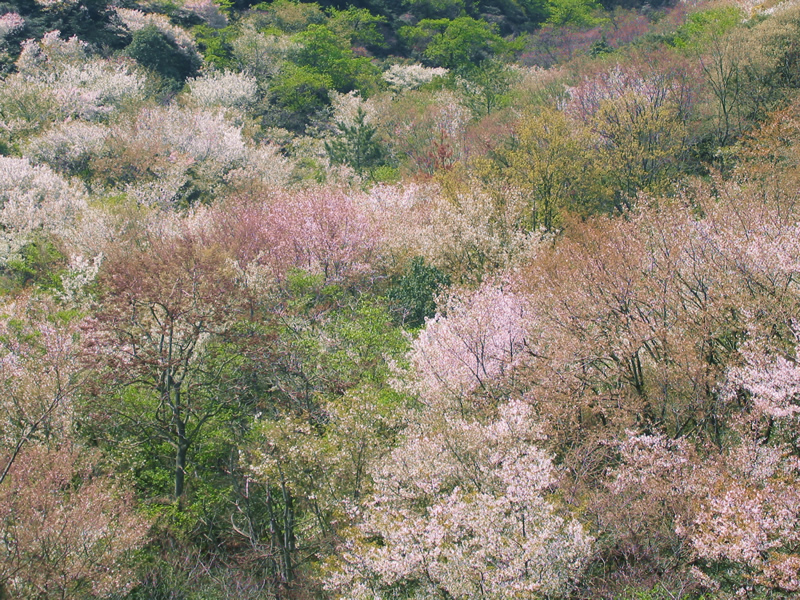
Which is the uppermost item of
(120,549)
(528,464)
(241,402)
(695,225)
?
(695,225)

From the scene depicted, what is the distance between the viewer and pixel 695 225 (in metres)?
17.8

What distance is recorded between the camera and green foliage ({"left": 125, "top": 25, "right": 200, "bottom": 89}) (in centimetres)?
5372

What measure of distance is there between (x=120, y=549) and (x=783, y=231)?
18447 millimetres

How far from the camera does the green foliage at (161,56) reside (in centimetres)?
5372

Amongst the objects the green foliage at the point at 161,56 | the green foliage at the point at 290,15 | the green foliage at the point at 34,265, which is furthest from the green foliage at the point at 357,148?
the green foliage at the point at 290,15

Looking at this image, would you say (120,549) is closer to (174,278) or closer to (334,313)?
(174,278)

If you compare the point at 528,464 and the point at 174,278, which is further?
the point at 174,278

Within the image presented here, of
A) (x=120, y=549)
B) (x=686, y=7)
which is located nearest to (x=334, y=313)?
(x=120, y=549)

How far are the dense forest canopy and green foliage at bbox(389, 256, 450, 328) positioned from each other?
0.12m

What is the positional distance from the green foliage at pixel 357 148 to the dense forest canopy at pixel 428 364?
3656 millimetres

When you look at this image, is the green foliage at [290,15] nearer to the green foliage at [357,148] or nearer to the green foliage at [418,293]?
the green foliage at [357,148]

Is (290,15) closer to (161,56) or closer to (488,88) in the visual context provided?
(161,56)

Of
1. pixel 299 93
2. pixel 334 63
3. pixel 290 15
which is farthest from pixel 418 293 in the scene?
pixel 290 15

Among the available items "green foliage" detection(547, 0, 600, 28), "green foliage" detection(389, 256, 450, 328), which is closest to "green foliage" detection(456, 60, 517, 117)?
"green foliage" detection(547, 0, 600, 28)
